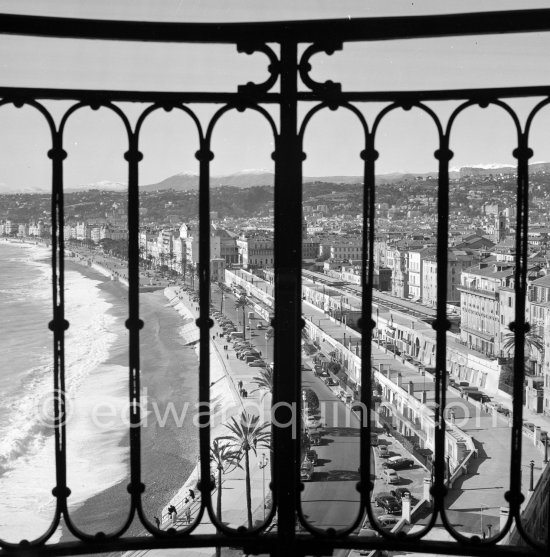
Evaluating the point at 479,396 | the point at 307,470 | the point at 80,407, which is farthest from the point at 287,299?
the point at 479,396

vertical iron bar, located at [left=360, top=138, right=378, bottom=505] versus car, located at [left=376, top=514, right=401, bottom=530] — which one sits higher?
vertical iron bar, located at [left=360, top=138, right=378, bottom=505]

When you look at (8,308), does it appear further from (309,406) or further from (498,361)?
(498,361)

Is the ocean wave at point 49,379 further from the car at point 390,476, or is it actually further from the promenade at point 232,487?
the car at point 390,476

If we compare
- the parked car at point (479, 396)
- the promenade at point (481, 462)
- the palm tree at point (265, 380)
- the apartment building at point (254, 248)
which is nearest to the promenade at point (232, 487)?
the palm tree at point (265, 380)

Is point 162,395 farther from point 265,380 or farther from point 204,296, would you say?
point 204,296

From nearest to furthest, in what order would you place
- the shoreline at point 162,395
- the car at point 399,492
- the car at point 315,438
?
the shoreline at point 162,395, the car at point 399,492, the car at point 315,438

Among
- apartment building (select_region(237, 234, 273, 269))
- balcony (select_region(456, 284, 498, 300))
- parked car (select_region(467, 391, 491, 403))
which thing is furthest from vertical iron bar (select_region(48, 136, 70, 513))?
balcony (select_region(456, 284, 498, 300))

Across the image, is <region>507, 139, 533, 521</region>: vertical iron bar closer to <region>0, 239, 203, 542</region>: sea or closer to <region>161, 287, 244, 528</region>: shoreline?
<region>0, 239, 203, 542</region>: sea
